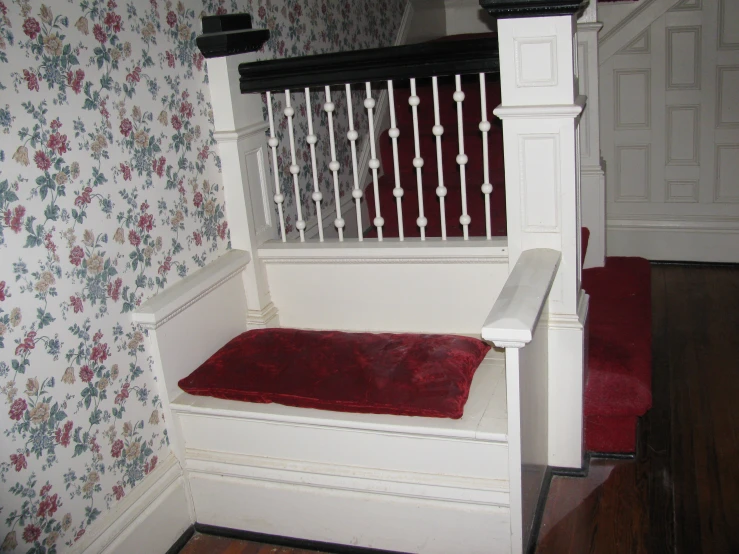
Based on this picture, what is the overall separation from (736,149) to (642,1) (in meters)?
0.88

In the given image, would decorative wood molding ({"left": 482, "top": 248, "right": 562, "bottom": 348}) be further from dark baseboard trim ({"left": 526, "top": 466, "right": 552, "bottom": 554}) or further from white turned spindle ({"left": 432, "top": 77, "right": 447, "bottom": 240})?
dark baseboard trim ({"left": 526, "top": 466, "right": 552, "bottom": 554})

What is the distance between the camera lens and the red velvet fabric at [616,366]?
2627mm

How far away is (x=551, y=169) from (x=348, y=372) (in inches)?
31.8

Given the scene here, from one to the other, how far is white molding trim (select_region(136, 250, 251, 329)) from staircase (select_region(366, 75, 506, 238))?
2.95 ft

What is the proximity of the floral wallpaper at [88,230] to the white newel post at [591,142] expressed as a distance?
1.45 meters

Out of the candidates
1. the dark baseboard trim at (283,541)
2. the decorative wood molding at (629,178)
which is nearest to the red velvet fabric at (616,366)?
the dark baseboard trim at (283,541)

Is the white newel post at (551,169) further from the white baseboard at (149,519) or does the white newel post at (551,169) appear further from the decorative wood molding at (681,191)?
the decorative wood molding at (681,191)

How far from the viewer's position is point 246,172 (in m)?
2.66

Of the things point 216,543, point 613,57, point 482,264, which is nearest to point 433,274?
point 482,264

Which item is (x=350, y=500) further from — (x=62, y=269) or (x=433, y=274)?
(x=62, y=269)

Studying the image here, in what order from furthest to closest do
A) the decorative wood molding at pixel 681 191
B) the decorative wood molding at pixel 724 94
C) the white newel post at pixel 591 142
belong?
the decorative wood molding at pixel 681 191 < the decorative wood molding at pixel 724 94 < the white newel post at pixel 591 142

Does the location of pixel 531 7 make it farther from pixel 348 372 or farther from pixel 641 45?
pixel 641 45

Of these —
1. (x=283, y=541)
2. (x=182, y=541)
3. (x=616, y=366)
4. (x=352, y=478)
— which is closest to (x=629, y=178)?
(x=616, y=366)

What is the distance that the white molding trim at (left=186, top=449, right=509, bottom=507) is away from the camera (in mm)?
2160
